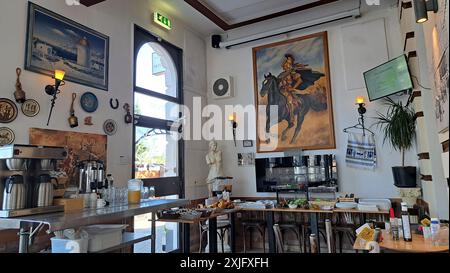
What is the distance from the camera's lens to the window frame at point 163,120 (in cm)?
456

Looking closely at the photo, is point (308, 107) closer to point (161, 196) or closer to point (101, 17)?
point (161, 196)

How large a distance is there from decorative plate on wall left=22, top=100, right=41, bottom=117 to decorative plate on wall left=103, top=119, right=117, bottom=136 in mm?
852

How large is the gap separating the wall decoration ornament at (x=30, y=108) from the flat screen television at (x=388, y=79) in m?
4.37

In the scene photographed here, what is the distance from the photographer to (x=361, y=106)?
4.77 meters

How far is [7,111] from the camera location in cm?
286

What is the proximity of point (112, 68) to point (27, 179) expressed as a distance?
2077mm

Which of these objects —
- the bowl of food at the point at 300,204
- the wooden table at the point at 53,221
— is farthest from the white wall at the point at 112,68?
the bowl of food at the point at 300,204

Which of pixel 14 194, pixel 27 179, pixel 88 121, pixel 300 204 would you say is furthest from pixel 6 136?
pixel 300 204

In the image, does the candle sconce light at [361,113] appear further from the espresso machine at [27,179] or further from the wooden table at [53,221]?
the espresso machine at [27,179]

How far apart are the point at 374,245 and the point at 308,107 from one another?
3.81 meters

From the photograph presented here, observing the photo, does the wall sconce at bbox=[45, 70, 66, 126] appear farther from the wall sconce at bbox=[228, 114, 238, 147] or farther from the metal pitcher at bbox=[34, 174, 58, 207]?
the wall sconce at bbox=[228, 114, 238, 147]

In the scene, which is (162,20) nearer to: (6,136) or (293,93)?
(293,93)
